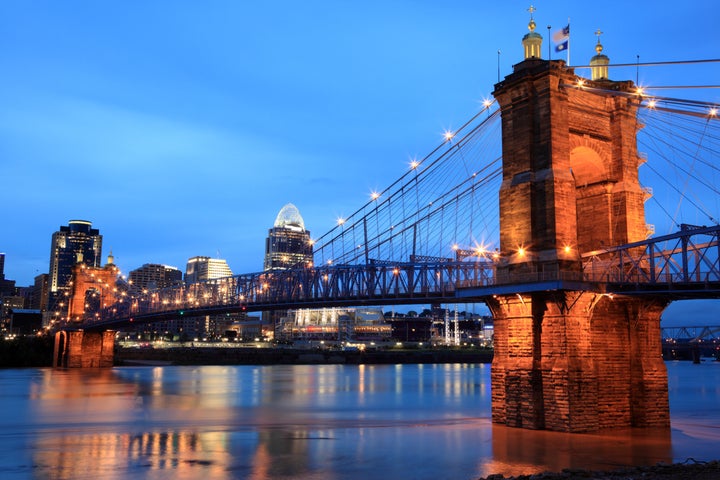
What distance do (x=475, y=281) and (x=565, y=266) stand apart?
34.9 ft

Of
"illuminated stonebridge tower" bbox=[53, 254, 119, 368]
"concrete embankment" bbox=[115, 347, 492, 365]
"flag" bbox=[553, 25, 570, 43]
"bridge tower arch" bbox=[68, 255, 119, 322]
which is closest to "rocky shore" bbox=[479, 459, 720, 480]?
"flag" bbox=[553, 25, 570, 43]

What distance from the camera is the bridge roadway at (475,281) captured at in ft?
100

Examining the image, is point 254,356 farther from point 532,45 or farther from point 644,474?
point 644,474

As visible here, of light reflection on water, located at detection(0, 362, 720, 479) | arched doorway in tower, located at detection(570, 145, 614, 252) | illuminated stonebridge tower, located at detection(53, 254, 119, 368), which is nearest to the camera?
light reflection on water, located at detection(0, 362, 720, 479)

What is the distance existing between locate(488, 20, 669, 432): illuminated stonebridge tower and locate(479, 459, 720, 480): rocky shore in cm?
853

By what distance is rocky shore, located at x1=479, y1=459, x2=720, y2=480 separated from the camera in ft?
66.6

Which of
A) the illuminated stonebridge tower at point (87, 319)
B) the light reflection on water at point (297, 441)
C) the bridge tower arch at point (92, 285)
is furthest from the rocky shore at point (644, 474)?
the bridge tower arch at point (92, 285)

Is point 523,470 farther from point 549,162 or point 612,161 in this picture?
point 612,161

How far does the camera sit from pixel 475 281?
1681 inches

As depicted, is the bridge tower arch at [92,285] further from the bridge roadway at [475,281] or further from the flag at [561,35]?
→ the flag at [561,35]

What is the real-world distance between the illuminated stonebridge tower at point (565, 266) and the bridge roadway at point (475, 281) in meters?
0.66

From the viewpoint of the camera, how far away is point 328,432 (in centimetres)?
3372

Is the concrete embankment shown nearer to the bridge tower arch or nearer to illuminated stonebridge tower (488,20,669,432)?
the bridge tower arch

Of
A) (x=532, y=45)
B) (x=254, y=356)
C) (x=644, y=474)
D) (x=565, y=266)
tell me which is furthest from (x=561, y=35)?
(x=254, y=356)
